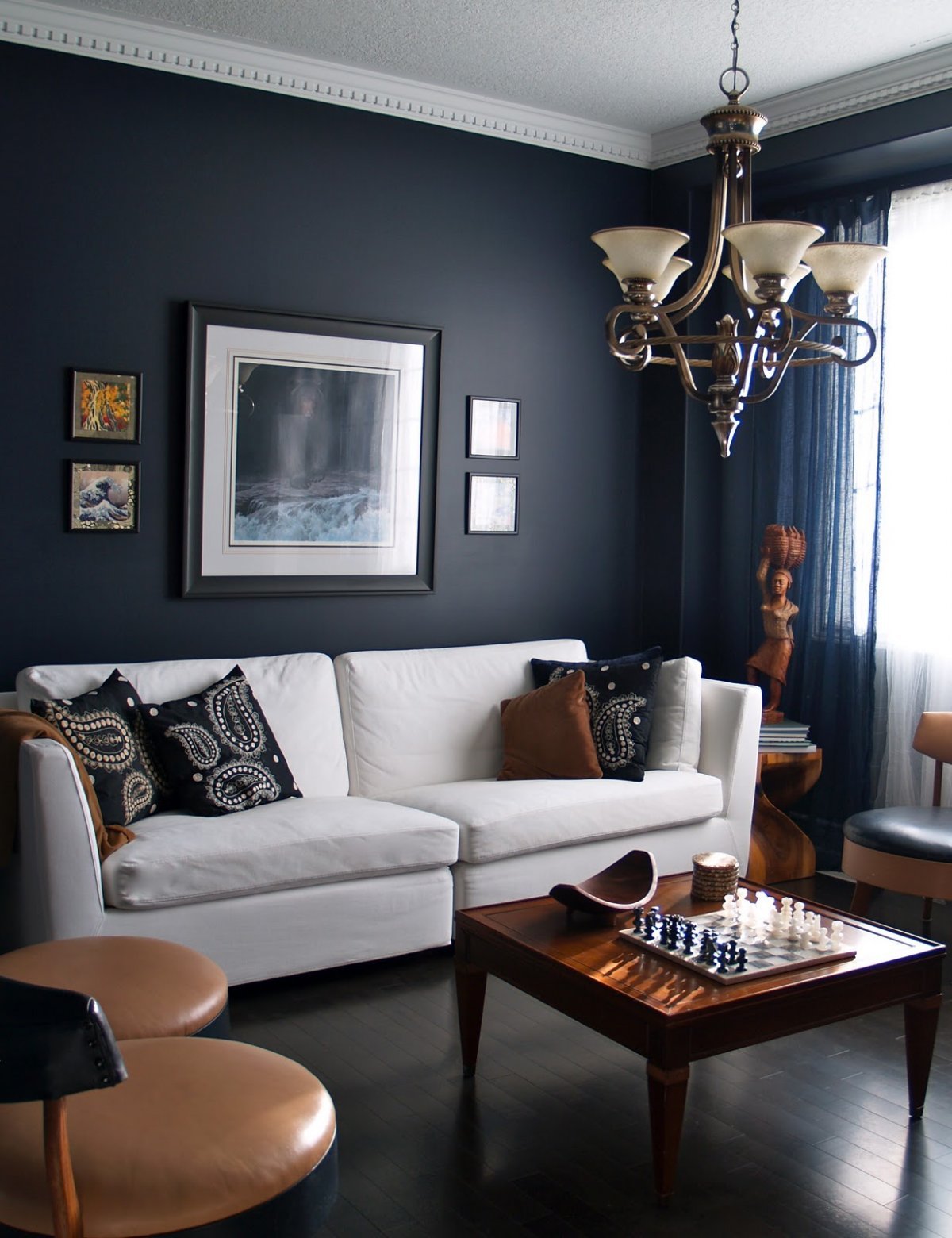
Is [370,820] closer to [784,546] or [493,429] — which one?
[493,429]

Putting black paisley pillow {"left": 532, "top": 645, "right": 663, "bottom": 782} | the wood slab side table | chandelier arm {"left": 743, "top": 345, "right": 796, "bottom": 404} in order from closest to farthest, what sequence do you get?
chandelier arm {"left": 743, "top": 345, "right": 796, "bottom": 404} → black paisley pillow {"left": 532, "top": 645, "right": 663, "bottom": 782} → the wood slab side table

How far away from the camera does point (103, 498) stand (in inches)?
160

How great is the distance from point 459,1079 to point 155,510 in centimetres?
220

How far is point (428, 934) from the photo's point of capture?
12.3ft

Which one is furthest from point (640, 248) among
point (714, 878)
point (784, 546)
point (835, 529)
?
point (835, 529)

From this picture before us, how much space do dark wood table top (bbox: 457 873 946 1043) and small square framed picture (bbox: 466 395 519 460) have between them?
227cm

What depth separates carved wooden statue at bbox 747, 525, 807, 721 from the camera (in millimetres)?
4828

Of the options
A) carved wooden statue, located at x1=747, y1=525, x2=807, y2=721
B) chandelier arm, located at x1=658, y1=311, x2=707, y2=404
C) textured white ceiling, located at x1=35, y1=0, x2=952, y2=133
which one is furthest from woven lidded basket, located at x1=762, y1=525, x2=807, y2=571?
chandelier arm, located at x1=658, y1=311, x2=707, y2=404

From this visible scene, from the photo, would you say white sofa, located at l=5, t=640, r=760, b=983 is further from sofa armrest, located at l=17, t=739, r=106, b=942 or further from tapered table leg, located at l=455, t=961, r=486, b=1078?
tapered table leg, located at l=455, t=961, r=486, b=1078

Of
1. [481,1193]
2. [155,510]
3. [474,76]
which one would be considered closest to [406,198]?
[474,76]

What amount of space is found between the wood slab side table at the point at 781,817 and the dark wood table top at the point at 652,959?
154 centimetres

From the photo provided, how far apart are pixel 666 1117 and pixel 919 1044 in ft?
2.53

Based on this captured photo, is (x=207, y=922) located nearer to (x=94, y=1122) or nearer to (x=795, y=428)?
(x=94, y=1122)

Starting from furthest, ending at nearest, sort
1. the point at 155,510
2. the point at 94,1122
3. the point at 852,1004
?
the point at 155,510, the point at 852,1004, the point at 94,1122
